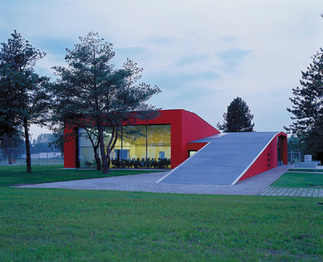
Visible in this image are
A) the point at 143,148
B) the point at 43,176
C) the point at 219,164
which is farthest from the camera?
the point at 143,148

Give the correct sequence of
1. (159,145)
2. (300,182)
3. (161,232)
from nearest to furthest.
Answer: (161,232) → (300,182) → (159,145)

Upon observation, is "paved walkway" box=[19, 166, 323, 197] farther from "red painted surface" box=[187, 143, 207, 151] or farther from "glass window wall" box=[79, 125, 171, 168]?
"glass window wall" box=[79, 125, 171, 168]

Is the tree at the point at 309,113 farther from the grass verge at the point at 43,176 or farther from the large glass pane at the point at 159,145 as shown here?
the grass verge at the point at 43,176

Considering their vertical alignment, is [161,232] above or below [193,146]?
below

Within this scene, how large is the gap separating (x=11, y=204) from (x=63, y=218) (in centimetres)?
246

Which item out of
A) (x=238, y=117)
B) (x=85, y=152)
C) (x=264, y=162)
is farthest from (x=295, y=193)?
(x=238, y=117)

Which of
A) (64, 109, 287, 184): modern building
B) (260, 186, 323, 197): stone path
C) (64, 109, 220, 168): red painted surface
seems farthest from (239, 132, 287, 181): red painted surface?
(64, 109, 220, 168): red painted surface

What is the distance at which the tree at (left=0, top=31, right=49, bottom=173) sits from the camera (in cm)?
2214

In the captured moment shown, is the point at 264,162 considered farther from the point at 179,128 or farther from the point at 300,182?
the point at 300,182

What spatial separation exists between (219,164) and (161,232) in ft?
47.5

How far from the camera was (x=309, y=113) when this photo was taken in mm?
49469

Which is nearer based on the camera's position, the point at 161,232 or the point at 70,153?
the point at 161,232

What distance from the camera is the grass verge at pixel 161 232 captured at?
13.2ft

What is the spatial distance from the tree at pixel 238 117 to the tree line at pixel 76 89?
125ft
